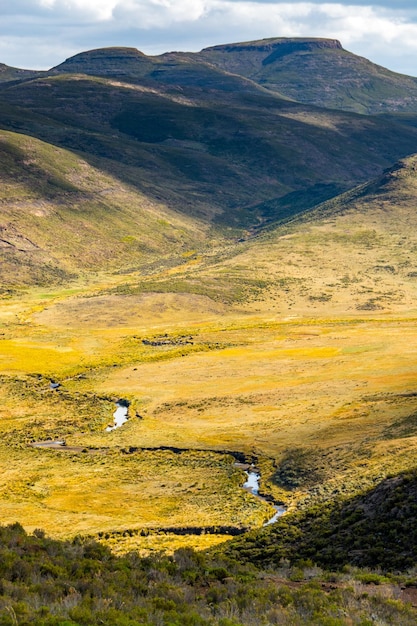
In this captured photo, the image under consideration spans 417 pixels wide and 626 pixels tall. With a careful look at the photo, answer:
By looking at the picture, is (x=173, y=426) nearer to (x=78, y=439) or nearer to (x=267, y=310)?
(x=78, y=439)

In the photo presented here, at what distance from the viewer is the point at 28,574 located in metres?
31.4

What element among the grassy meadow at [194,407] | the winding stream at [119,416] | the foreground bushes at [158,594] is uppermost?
the foreground bushes at [158,594]

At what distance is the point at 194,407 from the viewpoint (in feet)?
320

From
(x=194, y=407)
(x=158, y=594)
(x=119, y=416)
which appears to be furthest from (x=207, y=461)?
(x=158, y=594)

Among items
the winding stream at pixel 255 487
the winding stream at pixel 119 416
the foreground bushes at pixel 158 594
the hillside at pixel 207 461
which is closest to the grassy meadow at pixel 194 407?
the hillside at pixel 207 461

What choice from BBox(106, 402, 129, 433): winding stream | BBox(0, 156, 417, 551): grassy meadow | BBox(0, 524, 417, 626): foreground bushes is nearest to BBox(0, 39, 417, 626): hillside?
BBox(0, 524, 417, 626): foreground bushes

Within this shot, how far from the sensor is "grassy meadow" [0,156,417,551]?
211ft

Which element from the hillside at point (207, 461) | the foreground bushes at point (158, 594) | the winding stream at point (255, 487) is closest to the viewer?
the foreground bushes at point (158, 594)

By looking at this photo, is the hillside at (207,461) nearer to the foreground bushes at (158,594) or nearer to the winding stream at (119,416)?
the foreground bushes at (158,594)

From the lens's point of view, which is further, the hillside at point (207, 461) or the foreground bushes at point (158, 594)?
the hillside at point (207, 461)

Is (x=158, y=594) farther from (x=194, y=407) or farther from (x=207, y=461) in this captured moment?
(x=194, y=407)

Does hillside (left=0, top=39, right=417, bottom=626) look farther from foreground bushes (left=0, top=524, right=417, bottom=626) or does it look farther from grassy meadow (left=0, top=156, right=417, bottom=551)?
grassy meadow (left=0, top=156, right=417, bottom=551)

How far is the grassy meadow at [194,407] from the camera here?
6431cm

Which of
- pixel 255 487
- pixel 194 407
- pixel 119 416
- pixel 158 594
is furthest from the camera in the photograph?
pixel 119 416
